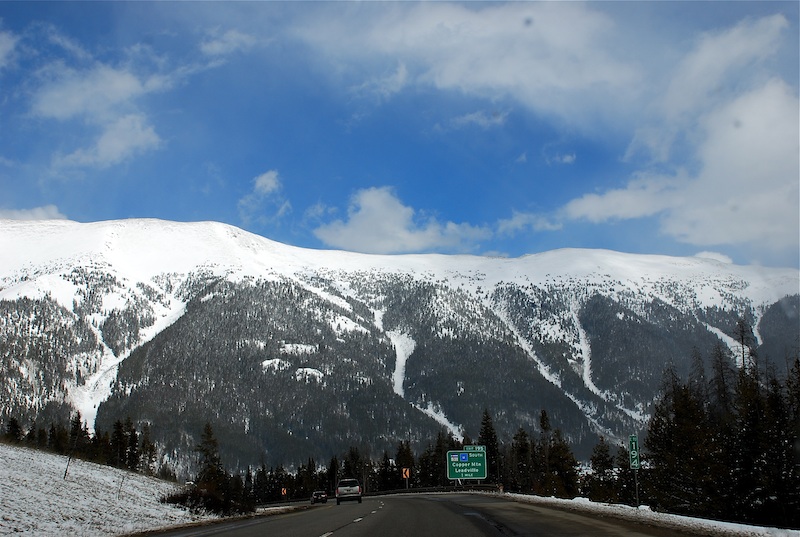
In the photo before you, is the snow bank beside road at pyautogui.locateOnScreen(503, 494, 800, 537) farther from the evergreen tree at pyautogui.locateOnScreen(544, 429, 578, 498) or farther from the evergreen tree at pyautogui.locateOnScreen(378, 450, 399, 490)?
the evergreen tree at pyautogui.locateOnScreen(378, 450, 399, 490)

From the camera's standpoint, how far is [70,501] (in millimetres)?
26000

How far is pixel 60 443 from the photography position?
100 meters

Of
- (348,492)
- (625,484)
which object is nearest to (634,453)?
(348,492)

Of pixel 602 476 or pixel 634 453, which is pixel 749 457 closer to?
pixel 634 453

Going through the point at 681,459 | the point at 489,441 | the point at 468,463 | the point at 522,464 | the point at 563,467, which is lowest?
the point at 522,464

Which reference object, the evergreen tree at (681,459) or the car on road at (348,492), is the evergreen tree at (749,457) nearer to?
the evergreen tree at (681,459)

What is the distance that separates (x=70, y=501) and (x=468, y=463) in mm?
45925

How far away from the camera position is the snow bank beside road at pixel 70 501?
69.4ft

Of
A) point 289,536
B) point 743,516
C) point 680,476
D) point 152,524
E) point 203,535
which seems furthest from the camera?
point 680,476

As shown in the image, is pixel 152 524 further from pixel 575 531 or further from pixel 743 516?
pixel 743 516

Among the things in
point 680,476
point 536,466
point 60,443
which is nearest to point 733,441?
point 680,476

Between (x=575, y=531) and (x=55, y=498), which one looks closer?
(x=575, y=531)

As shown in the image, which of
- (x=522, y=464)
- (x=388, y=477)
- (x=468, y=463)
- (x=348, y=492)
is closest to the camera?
(x=348, y=492)

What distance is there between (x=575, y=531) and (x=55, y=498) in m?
18.6
